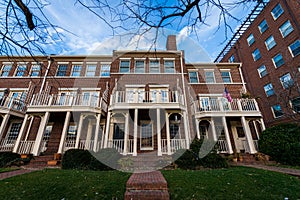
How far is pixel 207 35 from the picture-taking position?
3035mm

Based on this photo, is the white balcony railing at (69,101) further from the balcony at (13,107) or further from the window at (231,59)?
the window at (231,59)

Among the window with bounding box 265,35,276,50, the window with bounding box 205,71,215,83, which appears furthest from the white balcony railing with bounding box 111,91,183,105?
the window with bounding box 265,35,276,50

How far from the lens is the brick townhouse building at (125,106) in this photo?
8836 millimetres

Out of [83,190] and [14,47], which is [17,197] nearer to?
[83,190]

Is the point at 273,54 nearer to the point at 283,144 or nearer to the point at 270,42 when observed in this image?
the point at 270,42

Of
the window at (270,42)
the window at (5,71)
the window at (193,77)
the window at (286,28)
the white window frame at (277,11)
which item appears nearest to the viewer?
the window at (5,71)

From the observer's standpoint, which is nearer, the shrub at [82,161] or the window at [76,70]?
the shrub at [82,161]

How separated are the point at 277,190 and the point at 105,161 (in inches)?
240

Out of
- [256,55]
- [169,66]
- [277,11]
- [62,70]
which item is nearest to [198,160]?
[169,66]

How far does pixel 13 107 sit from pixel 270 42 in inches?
964

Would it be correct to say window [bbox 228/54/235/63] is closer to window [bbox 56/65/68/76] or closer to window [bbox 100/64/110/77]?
window [bbox 100/64/110/77]

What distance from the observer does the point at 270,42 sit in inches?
610

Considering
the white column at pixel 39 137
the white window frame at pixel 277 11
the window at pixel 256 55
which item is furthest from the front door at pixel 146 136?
the white window frame at pixel 277 11

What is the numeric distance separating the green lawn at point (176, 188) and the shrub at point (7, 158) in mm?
4063
